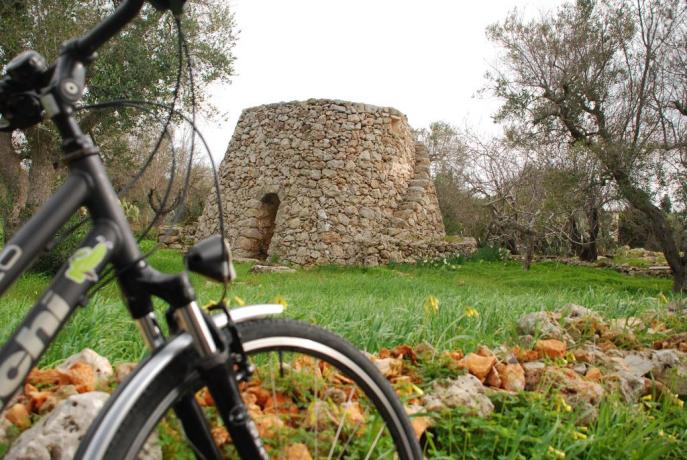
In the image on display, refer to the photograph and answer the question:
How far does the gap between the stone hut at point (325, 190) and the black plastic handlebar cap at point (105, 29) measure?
545 inches

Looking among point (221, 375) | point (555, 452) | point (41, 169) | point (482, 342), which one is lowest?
point (555, 452)

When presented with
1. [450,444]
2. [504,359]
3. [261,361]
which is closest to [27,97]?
[261,361]

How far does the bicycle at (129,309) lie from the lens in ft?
3.31

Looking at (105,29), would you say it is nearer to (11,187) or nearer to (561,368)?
(561,368)

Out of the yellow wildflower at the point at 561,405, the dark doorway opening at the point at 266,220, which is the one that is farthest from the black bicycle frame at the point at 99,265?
the dark doorway opening at the point at 266,220

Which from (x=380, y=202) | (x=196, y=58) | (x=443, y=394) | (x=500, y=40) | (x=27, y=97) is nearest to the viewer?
(x=27, y=97)

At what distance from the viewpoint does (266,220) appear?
653 inches

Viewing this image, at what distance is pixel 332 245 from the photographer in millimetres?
15094

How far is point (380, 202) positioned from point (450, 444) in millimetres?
14106

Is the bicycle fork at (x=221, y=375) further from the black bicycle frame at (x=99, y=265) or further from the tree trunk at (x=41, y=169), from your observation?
the tree trunk at (x=41, y=169)

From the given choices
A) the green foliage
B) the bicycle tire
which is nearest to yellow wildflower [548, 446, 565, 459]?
the bicycle tire

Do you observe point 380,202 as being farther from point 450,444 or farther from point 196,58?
point 450,444

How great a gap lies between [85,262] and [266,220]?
51.2 ft

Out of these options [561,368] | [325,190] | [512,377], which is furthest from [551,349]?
[325,190]
